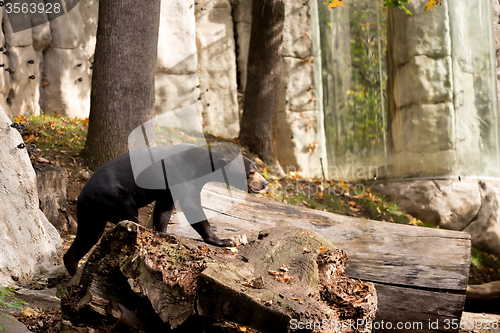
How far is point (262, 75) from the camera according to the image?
8.09 meters

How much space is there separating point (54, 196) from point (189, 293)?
2.96 m

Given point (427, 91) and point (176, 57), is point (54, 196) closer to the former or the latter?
point (176, 57)

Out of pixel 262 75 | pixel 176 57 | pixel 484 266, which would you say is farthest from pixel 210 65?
pixel 484 266

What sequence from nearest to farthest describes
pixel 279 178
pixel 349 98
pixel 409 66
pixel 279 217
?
1. pixel 279 217
2. pixel 279 178
3. pixel 409 66
4. pixel 349 98

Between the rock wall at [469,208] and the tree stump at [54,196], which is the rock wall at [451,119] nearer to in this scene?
the rock wall at [469,208]

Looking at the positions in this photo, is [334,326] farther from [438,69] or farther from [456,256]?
[438,69]

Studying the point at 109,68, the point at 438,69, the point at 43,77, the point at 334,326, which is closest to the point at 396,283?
the point at 334,326

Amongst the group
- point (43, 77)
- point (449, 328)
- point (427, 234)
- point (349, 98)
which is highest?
point (43, 77)

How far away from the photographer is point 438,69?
803 cm

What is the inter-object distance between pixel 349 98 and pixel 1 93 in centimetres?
719

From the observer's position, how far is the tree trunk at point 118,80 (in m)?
5.01

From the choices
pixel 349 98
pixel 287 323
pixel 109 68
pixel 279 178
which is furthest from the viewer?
pixel 349 98

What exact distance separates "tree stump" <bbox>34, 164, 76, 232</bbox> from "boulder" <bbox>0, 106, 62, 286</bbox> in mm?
966

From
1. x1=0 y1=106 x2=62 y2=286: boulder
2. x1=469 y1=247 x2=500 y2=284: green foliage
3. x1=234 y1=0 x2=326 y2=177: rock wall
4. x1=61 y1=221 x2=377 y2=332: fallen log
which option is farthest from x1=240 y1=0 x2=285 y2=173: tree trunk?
x1=61 y1=221 x2=377 y2=332: fallen log
